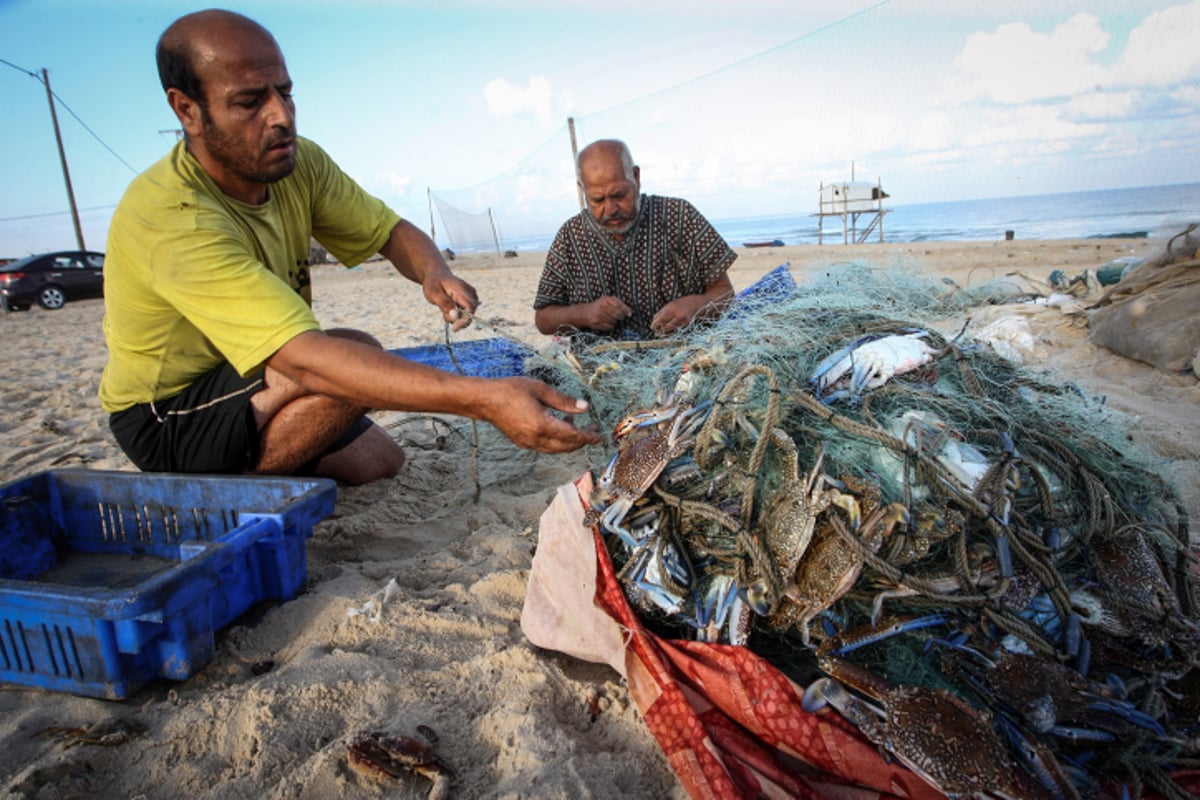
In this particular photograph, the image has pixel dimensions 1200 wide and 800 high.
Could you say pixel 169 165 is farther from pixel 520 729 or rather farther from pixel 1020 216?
pixel 1020 216

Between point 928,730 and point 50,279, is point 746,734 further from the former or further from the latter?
point 50,279

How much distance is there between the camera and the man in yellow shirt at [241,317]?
1.76 m

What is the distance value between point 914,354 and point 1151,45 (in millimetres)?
7708

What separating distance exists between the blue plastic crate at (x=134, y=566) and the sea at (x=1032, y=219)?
6388 mm

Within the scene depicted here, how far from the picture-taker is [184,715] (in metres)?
1.45

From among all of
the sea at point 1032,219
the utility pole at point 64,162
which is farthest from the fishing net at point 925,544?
the utility pole at point 64,162

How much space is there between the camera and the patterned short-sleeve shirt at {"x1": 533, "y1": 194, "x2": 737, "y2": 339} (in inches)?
125

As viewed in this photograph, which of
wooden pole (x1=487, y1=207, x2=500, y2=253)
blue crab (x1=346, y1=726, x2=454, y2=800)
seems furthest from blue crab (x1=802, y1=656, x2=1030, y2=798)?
wooden pole (x1=487, y1=207, x2=500, y2=253)

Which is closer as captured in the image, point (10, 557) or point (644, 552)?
point (644, 552)

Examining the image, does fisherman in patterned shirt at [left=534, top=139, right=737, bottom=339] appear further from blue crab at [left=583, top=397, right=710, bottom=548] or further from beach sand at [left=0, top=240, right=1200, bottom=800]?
blue crab at [left=583, top=397, right=710, bottom=548]

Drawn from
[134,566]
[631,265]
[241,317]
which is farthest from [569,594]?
[631,265]

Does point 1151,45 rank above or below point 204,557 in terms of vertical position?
above

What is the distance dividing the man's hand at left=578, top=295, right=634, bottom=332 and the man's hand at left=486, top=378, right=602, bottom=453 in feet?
4.61

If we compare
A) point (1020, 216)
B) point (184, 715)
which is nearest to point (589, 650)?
point (184, 715)
